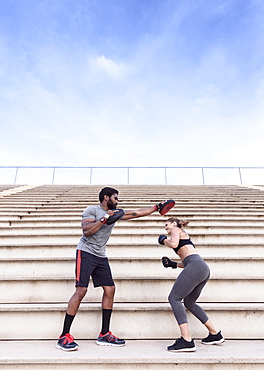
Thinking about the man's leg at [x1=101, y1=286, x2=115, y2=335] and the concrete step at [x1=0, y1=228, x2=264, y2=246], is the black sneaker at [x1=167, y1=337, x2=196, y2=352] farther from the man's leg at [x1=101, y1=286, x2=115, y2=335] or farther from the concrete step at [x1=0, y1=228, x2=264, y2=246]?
the concrete step at [x1=0, y1=228, x2=264, y2=246]

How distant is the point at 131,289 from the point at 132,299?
11 centimetres

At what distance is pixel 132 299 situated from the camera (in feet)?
Answer: 9.70

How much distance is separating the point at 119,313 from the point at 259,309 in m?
1.44

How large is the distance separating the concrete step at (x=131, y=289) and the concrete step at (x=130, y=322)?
283 millimetres

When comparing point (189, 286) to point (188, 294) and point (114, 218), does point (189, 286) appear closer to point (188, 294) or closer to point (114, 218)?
point (188, 294)

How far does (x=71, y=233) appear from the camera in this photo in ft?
13.8

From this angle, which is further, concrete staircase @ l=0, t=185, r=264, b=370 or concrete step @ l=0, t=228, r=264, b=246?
concrete step @ l=0, t=228, r=264, b=246

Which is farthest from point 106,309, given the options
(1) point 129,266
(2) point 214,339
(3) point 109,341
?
→ (2) point 214,339

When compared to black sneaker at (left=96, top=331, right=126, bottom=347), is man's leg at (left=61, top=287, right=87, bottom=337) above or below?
above

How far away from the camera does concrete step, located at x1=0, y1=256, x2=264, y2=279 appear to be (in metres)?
3.30

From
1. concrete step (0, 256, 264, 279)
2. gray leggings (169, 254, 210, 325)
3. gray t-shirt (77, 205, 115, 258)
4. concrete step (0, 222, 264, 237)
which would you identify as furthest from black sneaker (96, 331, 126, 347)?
concrete step (0, 222, 264, 237)

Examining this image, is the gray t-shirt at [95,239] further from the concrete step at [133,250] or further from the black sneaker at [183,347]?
the concrete step at [133,250]

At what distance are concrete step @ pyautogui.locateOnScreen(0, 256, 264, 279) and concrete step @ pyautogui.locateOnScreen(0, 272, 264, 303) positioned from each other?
0.25 m

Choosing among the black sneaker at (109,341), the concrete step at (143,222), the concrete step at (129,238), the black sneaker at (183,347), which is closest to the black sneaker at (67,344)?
the black sneaker at (109,341)
